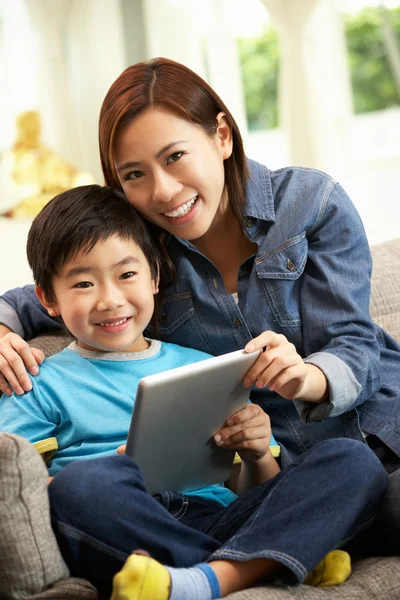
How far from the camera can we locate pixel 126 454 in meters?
1.29

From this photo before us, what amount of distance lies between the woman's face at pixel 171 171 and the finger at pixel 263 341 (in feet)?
1.14

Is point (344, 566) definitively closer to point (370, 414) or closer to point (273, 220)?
point (370, 414)

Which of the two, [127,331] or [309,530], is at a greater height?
[127,331]

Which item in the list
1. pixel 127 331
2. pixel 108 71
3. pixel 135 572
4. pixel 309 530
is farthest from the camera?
pixel 108 71

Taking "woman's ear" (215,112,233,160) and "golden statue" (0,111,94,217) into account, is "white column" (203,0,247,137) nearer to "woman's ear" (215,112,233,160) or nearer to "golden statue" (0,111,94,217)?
"golden statue" (0,111,94,217)

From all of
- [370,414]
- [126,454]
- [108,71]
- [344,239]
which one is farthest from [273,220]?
[108,71]

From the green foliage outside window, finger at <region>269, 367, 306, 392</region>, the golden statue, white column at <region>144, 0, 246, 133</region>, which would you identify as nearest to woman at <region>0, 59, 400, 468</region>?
finger at <region>269, 367, 306, 392</region>

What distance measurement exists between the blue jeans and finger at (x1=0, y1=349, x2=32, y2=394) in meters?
0.30

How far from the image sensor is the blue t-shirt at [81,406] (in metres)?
1.44

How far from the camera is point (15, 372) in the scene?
1491mm

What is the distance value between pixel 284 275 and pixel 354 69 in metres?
4.34

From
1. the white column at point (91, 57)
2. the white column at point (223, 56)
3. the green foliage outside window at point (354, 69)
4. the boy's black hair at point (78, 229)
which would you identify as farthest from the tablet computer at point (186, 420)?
the green foliage outside window at point (354, 69)

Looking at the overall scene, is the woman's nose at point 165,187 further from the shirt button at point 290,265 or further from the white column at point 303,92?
the white column at point 303,92

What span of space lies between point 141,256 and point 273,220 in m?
0.28
